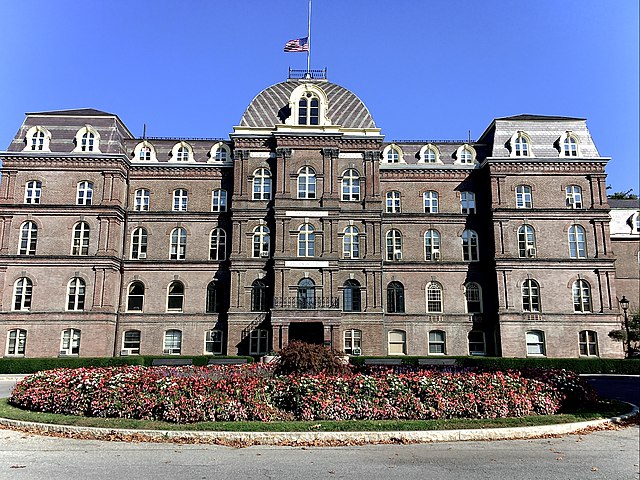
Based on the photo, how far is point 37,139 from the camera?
126 feet

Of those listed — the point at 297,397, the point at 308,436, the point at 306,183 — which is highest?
the point at 306,183

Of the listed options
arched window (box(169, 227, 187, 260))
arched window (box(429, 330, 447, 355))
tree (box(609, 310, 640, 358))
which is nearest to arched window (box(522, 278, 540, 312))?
tree (box(609, 310, 640, 358))

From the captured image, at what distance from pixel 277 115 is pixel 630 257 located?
32.3 metres

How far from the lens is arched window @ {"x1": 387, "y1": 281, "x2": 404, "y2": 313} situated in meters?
38.9

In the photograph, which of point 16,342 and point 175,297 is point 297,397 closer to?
point 175,297

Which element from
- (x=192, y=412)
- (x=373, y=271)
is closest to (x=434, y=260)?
(x=373, y=271)

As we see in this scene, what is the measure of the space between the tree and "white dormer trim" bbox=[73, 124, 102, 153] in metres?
38.0

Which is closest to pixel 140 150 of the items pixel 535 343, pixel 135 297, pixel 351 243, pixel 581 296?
pixel 135 297

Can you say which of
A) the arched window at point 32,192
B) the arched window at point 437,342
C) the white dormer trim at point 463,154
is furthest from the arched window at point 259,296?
the white dormer trim at point 463,154

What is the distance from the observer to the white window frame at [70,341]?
1387 inches

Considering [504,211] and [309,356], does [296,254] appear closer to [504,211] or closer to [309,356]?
[504,211]

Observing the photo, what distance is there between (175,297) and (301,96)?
1724cm

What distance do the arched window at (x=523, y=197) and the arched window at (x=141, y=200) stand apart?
27456 millimetres

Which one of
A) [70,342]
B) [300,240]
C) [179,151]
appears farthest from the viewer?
[179,151]
